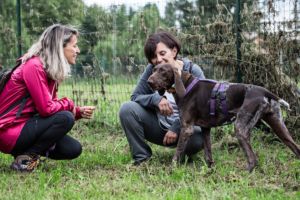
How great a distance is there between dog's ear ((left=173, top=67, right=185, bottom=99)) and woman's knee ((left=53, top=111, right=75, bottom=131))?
3.93ft

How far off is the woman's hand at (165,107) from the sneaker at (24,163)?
4.93ft

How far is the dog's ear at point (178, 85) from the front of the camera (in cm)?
540

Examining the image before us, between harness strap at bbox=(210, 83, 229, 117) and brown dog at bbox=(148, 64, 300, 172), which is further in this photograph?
harness strap at bbox=(210, 83, 229, 117)

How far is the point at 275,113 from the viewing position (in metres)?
5.27

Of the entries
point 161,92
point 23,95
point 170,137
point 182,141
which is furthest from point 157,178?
point 23,95

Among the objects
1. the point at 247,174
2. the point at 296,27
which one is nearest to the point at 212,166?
the point at 247,174

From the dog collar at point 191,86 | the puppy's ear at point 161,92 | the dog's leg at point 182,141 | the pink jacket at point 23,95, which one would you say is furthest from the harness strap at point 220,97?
the pink jacket at point 23,95

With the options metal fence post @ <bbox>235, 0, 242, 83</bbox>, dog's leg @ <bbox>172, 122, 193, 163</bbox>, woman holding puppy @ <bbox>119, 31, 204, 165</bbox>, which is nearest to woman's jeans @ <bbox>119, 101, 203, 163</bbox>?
woman holding puppy @ <bbox>119, 31, 204, 165</bbox>

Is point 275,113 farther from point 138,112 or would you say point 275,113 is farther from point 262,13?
point 262,13

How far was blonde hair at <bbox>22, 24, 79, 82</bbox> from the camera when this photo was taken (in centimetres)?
526

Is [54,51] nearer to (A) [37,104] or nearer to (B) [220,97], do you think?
(A) [37,104]

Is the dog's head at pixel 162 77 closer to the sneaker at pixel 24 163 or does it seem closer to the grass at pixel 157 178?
the grass at pixel 157 178

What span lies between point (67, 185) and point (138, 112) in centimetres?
145

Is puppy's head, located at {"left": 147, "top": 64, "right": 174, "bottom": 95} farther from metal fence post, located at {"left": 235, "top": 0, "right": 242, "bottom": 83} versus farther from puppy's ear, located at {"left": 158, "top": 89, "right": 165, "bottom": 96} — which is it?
metal fence post, located at {"left": 235, "top": 0, "right": 242, "bottom": 83}
